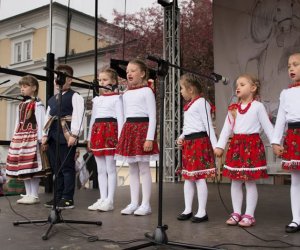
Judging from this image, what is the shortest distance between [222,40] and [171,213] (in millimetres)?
5047

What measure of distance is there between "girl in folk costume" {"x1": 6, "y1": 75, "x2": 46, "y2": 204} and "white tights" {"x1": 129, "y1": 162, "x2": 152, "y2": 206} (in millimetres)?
1149

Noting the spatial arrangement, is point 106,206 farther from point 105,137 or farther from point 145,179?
point 105,137

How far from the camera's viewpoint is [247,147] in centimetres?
315

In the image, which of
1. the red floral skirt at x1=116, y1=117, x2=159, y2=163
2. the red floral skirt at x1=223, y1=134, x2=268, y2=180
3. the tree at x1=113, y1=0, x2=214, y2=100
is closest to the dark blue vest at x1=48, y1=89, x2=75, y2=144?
the red floral skirt at x1=116, y1=117, x2=159, y2=163

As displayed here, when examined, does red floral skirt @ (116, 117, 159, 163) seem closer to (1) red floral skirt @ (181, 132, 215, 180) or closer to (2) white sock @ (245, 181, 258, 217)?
(1) red floral skirt @ (181, 132, 215, 180)

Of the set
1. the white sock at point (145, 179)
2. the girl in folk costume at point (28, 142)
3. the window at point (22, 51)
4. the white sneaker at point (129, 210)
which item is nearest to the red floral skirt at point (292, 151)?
the white sock at point (145, 179)

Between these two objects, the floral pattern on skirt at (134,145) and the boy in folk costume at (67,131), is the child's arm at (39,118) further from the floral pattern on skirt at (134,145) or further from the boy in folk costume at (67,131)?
the floral pattern on skirt at (134,145)

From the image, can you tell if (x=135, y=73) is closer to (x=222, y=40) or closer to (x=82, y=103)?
(x=82, y=103)

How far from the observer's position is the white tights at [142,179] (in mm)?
3660

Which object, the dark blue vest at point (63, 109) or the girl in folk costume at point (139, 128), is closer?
the girl in folk costume at point (139, 128)

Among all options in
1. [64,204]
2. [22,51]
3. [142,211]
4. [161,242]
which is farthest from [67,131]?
[22,51]

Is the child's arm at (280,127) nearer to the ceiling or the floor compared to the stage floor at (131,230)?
nearer to the ceiling

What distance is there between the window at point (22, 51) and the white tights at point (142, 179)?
11.2 feet

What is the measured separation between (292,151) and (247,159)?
1.11 feet
